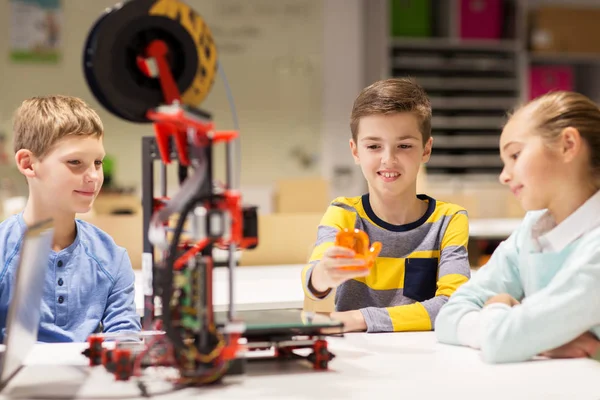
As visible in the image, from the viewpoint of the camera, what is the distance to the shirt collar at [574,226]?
42.4 inches

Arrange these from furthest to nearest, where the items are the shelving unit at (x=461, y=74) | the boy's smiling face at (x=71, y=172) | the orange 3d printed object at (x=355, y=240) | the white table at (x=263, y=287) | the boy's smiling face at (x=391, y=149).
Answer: the shelving unit at (x=461, y=74) → the white table at (x=263, y=287) → the boy's smiling face at (x=391, y=149) → the boy's smiling face at (x=71, y=172) → the orange 3d printed object at (x=355, y=240)

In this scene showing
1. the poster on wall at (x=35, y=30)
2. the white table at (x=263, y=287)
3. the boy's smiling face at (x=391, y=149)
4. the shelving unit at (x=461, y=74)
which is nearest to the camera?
the boy's smiling face at (x=391, y=149)

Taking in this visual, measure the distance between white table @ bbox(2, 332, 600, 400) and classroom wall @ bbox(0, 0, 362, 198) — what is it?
4528 millimetres

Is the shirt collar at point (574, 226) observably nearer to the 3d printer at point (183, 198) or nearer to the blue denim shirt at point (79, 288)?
the 3d printer at point (183, 198)

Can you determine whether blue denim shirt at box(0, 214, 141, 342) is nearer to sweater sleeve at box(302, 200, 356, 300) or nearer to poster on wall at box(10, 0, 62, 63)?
sweater sleeve at box(302, 200, 356, 300)

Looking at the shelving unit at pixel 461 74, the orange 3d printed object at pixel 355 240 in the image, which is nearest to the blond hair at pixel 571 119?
the orange 3d printed object at pixel 355 240

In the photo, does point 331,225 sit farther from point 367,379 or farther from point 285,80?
point 285,80

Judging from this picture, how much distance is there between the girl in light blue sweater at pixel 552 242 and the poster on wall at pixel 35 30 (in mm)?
4824

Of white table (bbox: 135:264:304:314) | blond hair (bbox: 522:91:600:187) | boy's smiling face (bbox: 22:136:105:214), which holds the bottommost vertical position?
white table (bbox: 135:264:304:314)

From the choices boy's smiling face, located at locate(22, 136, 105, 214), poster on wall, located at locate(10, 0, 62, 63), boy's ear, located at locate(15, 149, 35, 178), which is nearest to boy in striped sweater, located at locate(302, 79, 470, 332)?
boy's smiling face, located at locate(22, 136, 105, 214)

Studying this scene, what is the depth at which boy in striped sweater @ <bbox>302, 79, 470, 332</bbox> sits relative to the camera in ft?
4.79

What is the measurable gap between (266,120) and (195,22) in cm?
476

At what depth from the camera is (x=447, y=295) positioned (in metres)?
1.39

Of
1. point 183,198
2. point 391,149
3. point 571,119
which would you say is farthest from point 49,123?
point 571,119
